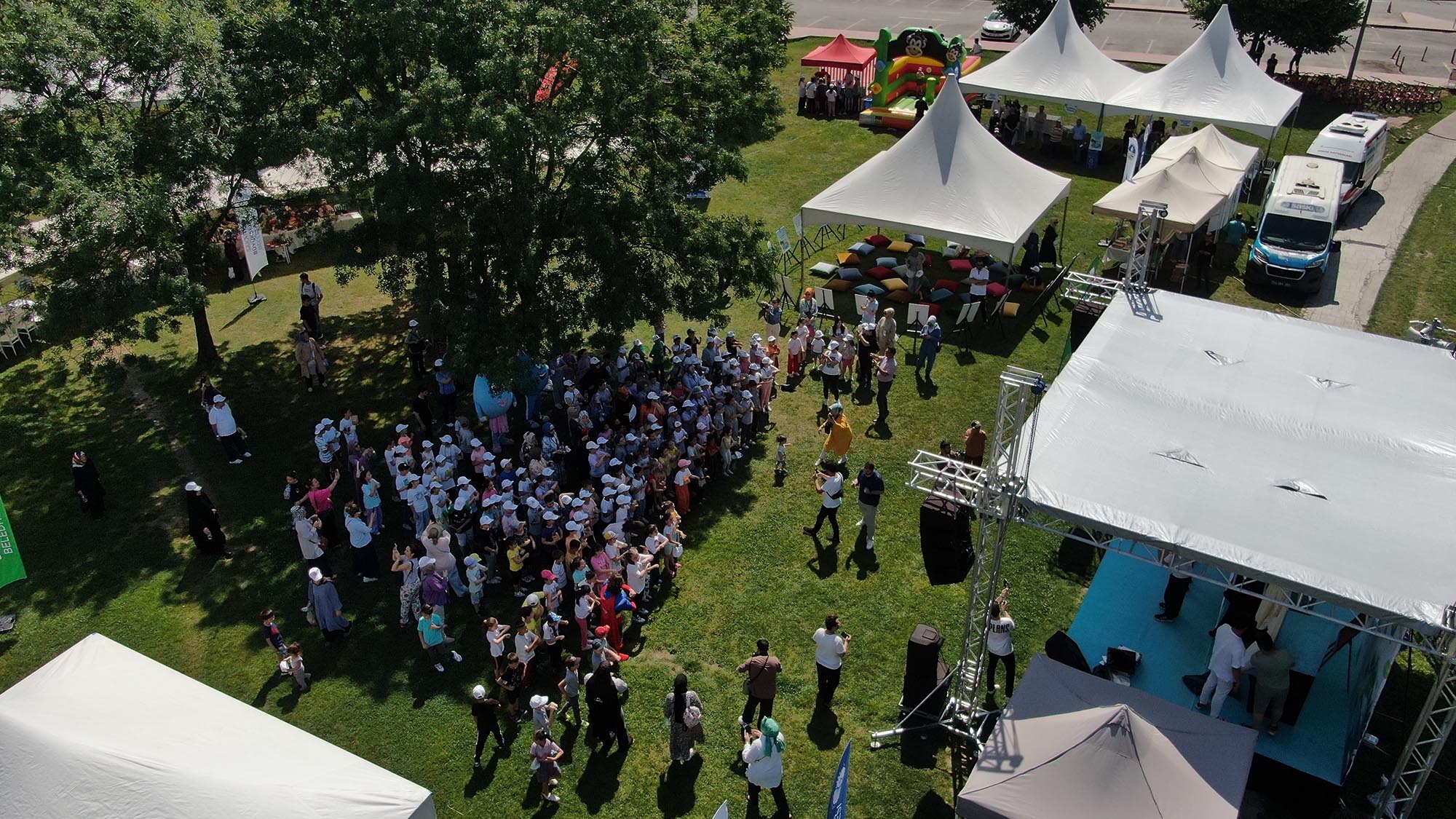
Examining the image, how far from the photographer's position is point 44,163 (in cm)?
1455

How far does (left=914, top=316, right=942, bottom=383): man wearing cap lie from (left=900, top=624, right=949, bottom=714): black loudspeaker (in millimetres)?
7227

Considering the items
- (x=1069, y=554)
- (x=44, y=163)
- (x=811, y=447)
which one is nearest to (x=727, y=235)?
(x=811, y=447)

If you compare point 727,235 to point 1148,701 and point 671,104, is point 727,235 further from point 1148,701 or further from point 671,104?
point 1148,701

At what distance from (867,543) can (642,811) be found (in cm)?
485

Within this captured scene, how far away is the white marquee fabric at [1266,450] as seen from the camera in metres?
8.95

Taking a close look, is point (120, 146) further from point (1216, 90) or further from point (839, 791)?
point (1216, 90)

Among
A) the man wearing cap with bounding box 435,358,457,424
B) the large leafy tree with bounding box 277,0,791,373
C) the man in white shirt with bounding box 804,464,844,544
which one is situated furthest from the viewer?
the man wearing cap with bounding box 435,358,457,424

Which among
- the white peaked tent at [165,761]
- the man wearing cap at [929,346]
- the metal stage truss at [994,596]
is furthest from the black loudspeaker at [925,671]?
the man wearing cap at [929,346]

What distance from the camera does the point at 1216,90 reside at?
25.2 meters

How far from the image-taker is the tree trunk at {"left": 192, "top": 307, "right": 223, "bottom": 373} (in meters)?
18.2

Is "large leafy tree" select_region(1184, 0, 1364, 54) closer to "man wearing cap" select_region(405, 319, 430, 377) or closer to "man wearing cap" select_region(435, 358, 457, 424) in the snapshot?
"man wearing cap" select_region(405, 319, 430, 377)

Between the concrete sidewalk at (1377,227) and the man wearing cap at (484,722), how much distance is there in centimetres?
1700

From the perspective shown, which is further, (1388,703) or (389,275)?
(389,275)

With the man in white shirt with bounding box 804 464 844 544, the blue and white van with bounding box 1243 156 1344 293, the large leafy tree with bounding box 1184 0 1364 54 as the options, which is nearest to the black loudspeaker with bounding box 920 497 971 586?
the man in white shirt with bounding box 804 464 844 544
